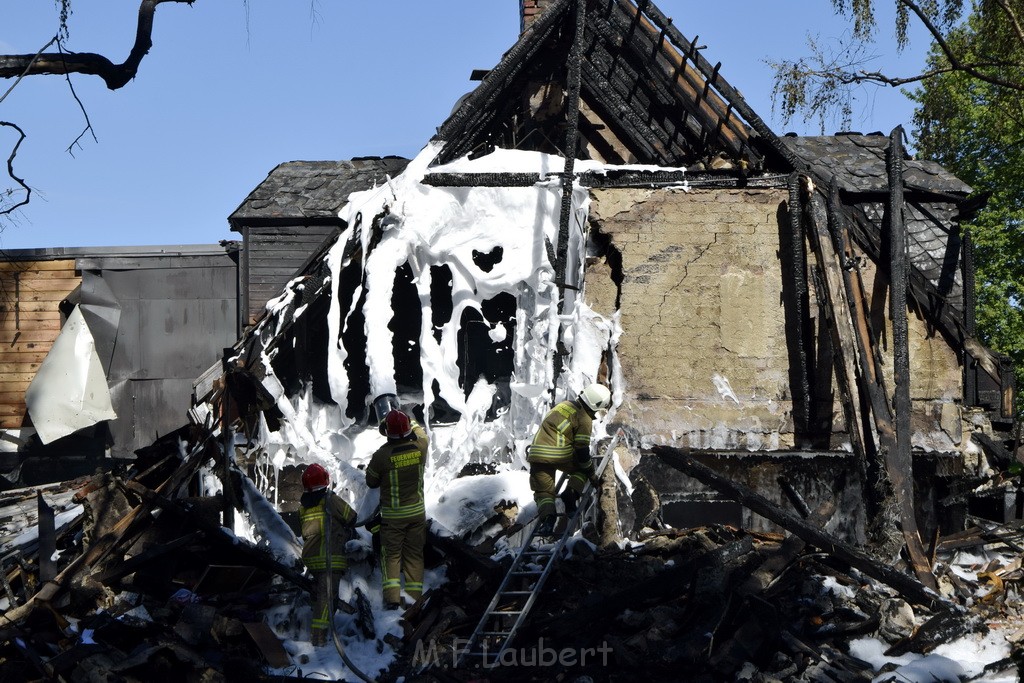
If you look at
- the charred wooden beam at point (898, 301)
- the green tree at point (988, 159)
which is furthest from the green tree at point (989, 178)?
the charred wooden beam at point (898, 301)

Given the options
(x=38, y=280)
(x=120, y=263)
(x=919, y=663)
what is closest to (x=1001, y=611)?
(x=919, y=663)

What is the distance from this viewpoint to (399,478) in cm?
852

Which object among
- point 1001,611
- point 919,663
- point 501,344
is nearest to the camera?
point 919,663

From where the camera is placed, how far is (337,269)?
34.9 ft

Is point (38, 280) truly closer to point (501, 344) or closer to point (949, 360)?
point (501, 344)

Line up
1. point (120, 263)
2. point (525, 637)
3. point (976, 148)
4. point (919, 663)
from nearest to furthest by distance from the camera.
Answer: point (919, 663), point (525, 637), point (120, 263), point (976, 148)

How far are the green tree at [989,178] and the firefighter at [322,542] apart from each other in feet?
62.5

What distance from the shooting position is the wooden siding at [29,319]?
1559cm

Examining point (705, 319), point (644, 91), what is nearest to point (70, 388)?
point (644, 91)

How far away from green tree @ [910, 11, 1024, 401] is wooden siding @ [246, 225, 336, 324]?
51.6 ft

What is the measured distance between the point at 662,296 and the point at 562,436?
2.66 meters

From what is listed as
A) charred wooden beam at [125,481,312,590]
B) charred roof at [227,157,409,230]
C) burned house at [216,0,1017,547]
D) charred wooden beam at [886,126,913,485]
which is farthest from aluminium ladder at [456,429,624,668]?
charred roof at [227,157,409,230]

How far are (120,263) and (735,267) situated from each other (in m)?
9.63

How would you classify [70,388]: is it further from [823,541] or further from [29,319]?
[823,541]
